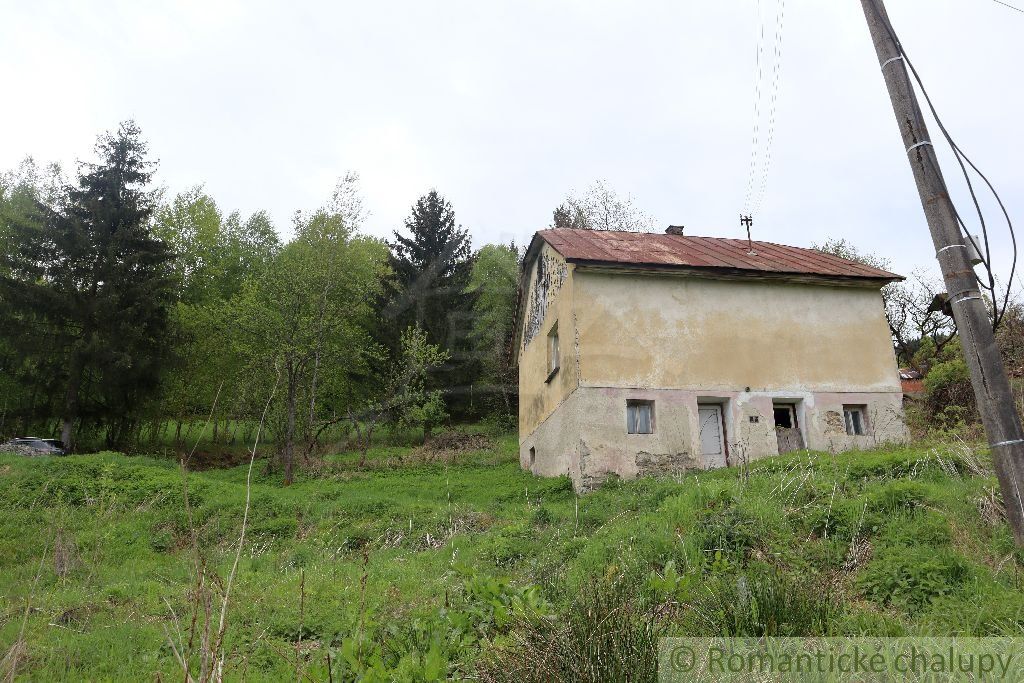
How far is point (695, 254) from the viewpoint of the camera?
16719 mm

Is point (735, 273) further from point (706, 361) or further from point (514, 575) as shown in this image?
point (514, 575)

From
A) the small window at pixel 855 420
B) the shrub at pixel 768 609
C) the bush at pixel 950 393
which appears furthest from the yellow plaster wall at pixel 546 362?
the bush at pixel 950 393

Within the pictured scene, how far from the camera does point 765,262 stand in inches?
652

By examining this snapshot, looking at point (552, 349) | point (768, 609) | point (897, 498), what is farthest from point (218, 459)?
point (768, 609)

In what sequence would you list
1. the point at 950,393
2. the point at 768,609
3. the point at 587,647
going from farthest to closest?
the point at 950,393 → the point at 768,609 → the point at 587,647

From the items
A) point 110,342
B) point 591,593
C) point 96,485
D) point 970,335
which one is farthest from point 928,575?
point 110,342

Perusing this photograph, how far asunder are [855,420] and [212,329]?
2503 cm

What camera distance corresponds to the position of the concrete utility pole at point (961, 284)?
5.34 metres

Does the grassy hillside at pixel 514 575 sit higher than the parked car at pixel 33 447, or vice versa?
the parked car at pixel 33 447

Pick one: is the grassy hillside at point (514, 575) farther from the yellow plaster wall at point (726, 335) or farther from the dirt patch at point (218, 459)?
the dirt patch at point (218, 459)

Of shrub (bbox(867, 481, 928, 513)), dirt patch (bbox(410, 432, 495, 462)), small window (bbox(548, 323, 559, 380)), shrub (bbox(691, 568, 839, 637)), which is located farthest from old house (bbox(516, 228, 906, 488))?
shrub (bbox(691, 568, 839, 637))

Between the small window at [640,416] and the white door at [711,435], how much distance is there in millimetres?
1197

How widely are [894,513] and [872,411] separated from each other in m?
9.87

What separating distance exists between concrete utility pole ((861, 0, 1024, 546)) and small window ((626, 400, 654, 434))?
8773mm
